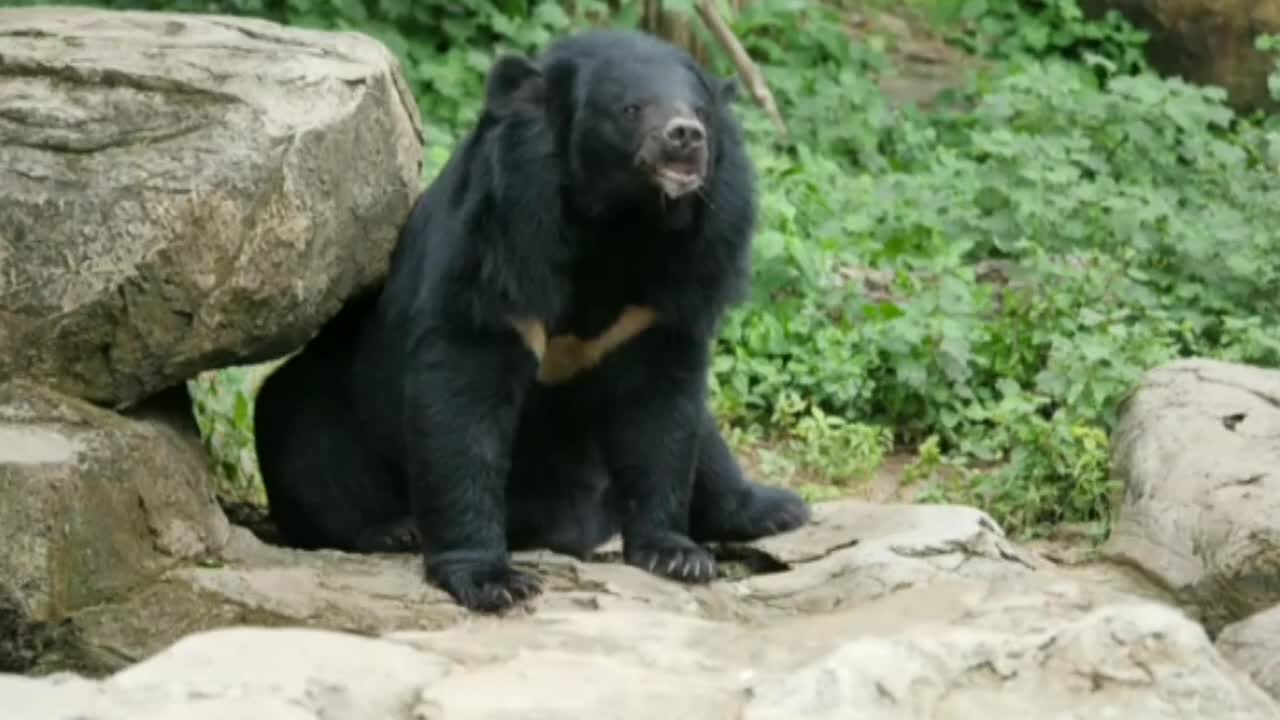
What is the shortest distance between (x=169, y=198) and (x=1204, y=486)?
2.70 meters

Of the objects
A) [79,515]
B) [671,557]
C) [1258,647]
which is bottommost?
[671,557]

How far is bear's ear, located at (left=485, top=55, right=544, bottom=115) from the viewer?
18.6 feet

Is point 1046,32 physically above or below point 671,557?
below

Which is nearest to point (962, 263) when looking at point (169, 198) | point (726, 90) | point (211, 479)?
point (726, 90)

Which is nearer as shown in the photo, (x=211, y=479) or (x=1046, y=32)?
(x=211, y=479)

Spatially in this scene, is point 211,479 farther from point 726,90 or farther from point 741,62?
point 741,62

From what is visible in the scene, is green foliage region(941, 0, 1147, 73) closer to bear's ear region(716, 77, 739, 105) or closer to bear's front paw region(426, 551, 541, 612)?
bear's ear region(716, 77, 739, 105)

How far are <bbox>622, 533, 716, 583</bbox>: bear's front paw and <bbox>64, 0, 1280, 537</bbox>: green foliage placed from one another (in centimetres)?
151

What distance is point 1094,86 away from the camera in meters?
11.5

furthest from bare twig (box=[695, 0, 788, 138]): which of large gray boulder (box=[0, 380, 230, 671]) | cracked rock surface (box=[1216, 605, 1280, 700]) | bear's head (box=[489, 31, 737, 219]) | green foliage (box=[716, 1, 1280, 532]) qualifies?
cracked rock surface (box=[1216, 605, 1280, 700])

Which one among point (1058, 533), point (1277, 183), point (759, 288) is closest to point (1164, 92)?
point (1277, 183)

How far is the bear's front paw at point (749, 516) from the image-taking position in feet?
20.0

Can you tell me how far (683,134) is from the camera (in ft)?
17.8

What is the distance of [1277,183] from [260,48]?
4.87m
